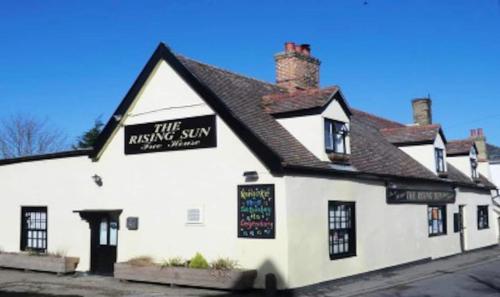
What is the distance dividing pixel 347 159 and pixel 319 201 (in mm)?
2123

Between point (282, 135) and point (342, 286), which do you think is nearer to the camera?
point (342, 286)

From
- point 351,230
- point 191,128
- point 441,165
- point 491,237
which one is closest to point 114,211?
point 191,128

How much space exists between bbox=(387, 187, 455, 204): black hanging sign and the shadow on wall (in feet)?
21.2

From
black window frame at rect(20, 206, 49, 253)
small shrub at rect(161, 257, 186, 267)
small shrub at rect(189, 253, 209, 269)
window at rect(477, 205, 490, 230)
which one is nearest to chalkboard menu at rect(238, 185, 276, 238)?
small shrub at rect(189, 253, 209, 269)

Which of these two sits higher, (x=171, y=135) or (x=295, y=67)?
(x=295, y=67)

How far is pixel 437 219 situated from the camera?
22.8 meters

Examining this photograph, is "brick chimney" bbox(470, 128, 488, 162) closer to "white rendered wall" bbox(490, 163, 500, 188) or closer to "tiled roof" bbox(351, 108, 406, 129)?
"tiled roof" bbox(351, 108, 406, 129)

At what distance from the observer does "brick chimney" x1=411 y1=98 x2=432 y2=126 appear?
96.0ft

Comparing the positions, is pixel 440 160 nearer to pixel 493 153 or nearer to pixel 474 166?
pixel 474 166

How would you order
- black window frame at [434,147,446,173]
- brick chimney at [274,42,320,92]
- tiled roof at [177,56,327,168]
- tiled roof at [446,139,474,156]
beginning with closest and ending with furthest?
tiled roof at [177,56,327,168] < brick chimney at [274,42,320,92] < black window frame at [434,147,446,173] < tiled roof at [446,139,474,156]

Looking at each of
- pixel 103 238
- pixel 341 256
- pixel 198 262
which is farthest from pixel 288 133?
pixel 103 238

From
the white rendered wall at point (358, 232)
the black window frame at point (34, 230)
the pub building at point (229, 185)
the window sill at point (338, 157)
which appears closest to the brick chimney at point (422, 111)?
the white rendered wall at point (358, 232)

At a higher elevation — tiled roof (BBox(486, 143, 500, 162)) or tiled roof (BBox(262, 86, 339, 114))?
tiled roof (BBox(486, 143, 500, 162))

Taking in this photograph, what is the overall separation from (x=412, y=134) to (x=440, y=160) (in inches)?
63.0
